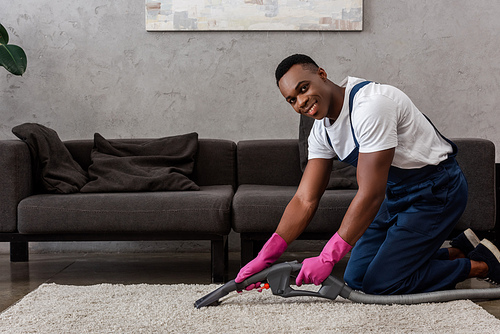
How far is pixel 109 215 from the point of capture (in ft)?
7.16

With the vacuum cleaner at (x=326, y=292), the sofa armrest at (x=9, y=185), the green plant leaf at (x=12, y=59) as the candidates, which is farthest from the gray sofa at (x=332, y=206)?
the green plant leaf at (x=12, y=59)

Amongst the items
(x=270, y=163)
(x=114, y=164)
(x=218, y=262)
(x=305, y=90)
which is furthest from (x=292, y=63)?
(x=114, y=164)

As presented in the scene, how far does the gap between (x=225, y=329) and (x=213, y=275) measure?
2.25 feet

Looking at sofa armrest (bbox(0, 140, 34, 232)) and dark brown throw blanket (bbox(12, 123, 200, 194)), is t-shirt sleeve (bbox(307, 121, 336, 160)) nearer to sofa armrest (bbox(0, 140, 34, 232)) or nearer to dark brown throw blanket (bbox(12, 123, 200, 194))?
dark brown throw blanket (bbox(12, 123, 200, 194))

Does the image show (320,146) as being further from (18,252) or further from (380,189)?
(18,252)

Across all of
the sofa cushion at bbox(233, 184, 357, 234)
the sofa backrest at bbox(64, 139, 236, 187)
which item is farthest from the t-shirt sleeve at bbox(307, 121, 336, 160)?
the sofa backrest at bbox(64, 139, 236, 187)

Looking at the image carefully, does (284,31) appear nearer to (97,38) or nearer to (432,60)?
(432,60)

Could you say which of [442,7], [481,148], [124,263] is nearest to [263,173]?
[124,263]

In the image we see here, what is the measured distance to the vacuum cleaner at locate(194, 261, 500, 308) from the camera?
1.67 m

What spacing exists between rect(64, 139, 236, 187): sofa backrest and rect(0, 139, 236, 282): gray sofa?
1.74ft

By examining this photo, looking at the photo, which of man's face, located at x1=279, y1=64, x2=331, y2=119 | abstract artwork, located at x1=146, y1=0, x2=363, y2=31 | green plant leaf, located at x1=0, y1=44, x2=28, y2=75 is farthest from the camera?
abstract artwork, located at x1=146, y1=0, x2=363, y2=31

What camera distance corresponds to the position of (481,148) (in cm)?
227

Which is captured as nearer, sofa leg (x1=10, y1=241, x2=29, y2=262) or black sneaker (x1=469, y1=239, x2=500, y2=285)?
black sneaker (x1=469, y1=239, x2=500, y2=285)

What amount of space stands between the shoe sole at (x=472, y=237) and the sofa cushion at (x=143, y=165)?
4.20ft
